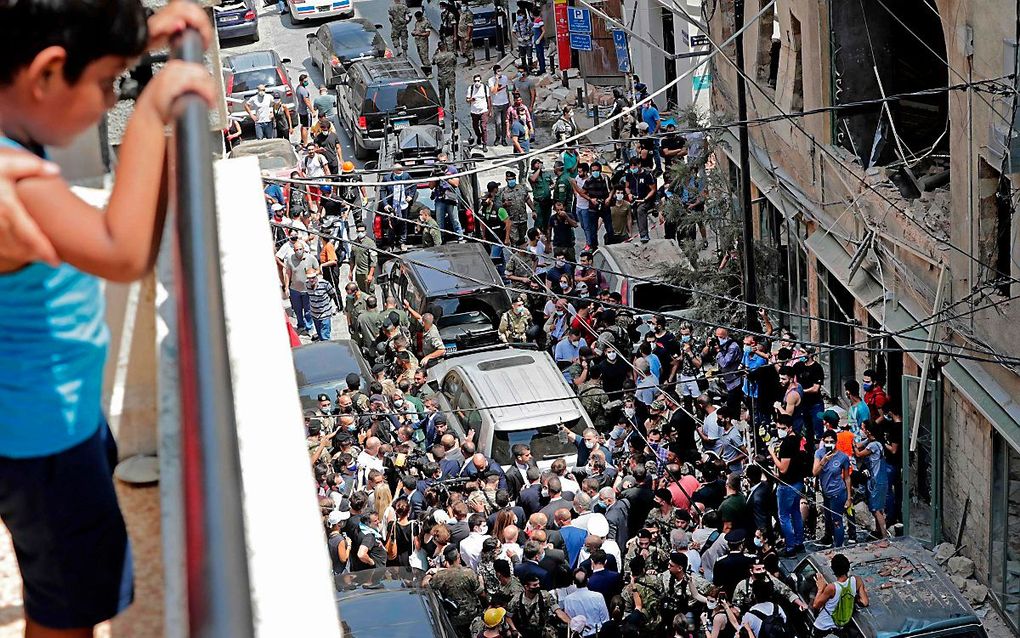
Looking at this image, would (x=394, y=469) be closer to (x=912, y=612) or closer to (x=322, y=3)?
(x=912, y=612)

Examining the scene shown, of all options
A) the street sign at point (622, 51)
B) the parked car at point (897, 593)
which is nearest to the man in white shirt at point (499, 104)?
the street sign at point (622, 51)

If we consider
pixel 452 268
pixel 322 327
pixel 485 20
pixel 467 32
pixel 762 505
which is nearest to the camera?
pixel 762 505

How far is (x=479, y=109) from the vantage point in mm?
31531

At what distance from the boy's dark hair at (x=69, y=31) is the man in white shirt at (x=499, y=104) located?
30.4 metres

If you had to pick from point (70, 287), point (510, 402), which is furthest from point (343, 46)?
point (70, 287)

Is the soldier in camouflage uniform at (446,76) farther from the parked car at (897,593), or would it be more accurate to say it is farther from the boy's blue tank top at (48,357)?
the boy's blue tank top at (48,357)

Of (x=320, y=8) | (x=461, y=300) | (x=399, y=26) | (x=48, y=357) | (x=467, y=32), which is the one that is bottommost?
(x=461, y=300)

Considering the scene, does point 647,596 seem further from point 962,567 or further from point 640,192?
point 640,192

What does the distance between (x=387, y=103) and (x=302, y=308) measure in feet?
31.1

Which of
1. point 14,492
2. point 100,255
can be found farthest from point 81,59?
point 14,492

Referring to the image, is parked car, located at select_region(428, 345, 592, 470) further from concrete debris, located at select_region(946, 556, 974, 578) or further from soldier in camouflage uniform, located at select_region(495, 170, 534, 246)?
soldier in camouflage uniform, located at select_region(495, 170, 534, 246)

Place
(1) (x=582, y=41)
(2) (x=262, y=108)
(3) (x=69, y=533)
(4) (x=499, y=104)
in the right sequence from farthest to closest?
(4) (x=499, y=104)
(1) (x=582, y=41)
(2) (x=262, y=108)
(3) (x=69, y=533)

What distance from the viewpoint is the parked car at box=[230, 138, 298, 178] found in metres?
25.8

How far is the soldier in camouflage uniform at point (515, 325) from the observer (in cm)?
1902
